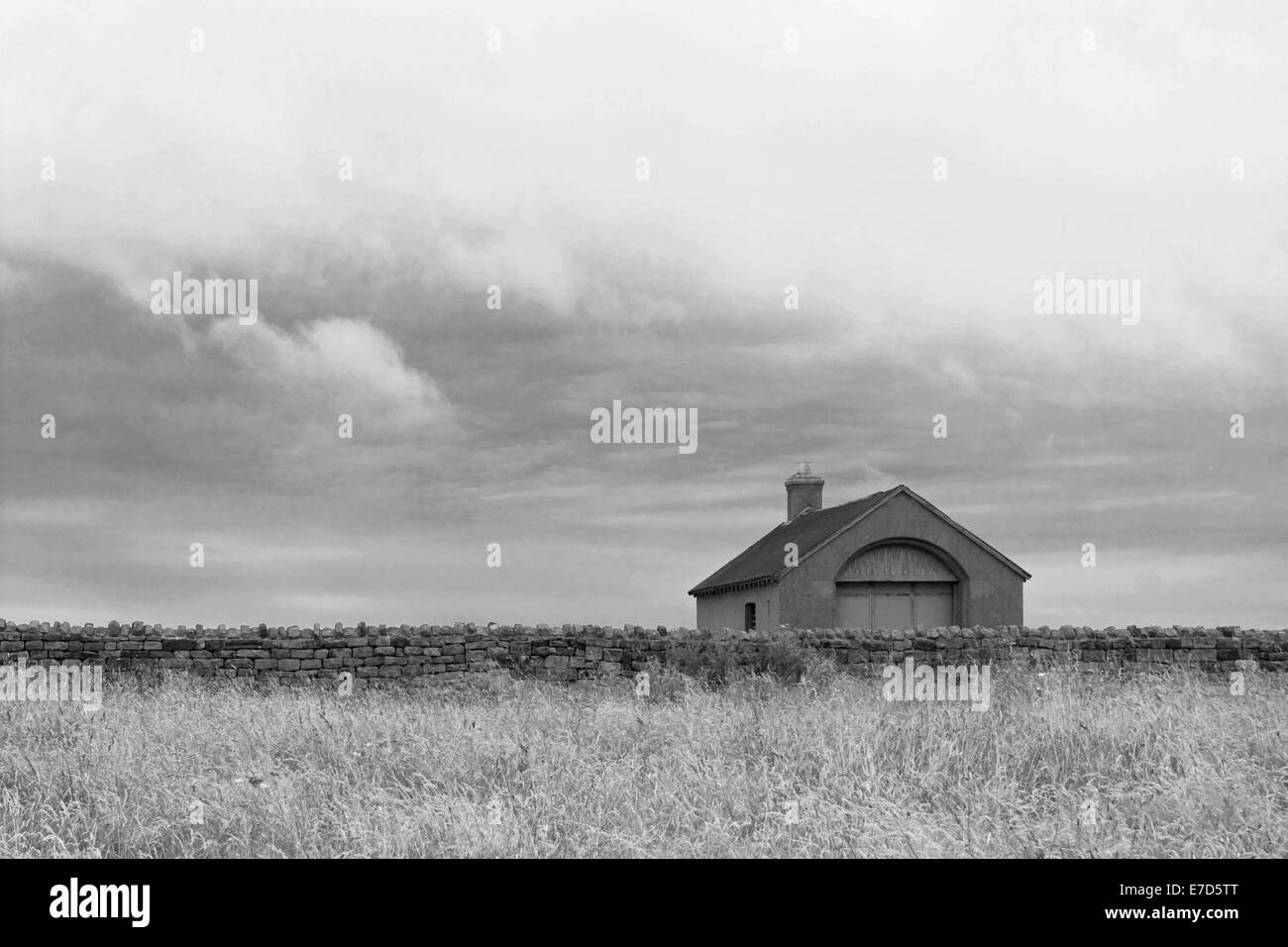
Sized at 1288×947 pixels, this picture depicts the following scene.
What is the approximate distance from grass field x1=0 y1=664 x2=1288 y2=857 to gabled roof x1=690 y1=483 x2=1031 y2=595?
14.9m

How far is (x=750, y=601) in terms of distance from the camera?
29.1 meters

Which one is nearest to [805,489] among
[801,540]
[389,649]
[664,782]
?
[801,540]

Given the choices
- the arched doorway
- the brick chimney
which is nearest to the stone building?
the arched doorway

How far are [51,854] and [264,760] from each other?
240cm

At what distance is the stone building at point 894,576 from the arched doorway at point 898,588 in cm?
2

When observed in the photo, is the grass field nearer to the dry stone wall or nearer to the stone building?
the dry stone wall

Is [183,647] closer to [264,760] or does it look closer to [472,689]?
[472,689]

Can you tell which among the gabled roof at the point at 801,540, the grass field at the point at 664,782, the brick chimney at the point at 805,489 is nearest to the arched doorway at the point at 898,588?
the gabled roof at the point at 801,540

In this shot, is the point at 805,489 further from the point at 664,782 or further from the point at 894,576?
the point at 664,782

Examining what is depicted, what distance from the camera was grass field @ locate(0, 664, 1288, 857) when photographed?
659cm

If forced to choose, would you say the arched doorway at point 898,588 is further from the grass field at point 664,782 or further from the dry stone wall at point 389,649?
the grass field at point 664,782

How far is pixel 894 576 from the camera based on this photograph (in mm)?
27094

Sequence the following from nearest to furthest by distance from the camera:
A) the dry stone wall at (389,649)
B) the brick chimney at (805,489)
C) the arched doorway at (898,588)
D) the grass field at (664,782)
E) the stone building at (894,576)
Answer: the grass field at (664,782)
the dry stone wall at (389,649)
the stone building at (894,576)
the arched doorway at (898,588)
the brick chimney at (805,489)

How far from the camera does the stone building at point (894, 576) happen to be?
26.4 meters
